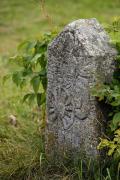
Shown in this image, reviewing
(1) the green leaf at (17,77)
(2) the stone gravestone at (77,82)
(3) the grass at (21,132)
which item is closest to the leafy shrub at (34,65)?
(1) the green leaf at (17,77)

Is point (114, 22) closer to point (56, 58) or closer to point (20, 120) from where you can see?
point (56, 58)

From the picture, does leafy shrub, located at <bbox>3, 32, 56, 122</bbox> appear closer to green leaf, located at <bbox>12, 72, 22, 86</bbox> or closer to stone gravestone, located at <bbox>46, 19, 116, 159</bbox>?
green leaf, located at <bbox>12, 72, 22, 86</bbox>

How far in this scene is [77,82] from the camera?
3846 mm

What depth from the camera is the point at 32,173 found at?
4082 mm

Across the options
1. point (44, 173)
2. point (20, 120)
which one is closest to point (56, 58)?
point (44, 173)

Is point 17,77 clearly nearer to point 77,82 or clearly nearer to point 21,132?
point 77,82

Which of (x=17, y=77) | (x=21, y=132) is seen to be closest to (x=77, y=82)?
(x=17, y=77)

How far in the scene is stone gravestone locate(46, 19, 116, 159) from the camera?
377 cm

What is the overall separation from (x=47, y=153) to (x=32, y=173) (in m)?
0.19

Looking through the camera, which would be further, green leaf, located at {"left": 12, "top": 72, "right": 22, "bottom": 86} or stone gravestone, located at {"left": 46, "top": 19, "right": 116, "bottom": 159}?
green leaf, located at {"left": 12, "top": 72, "right": 22, "bottom": 86}

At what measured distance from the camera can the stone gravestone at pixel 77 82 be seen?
377 cm

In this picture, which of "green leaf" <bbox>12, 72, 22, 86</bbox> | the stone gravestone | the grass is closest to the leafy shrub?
"green leaf" <bbox>12, 72, 22, 86</bbox>

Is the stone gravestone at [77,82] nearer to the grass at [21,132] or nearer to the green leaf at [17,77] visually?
the grass at [21,132]

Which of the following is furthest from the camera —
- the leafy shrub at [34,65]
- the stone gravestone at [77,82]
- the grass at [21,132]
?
the leafy shrub at [34,65]
